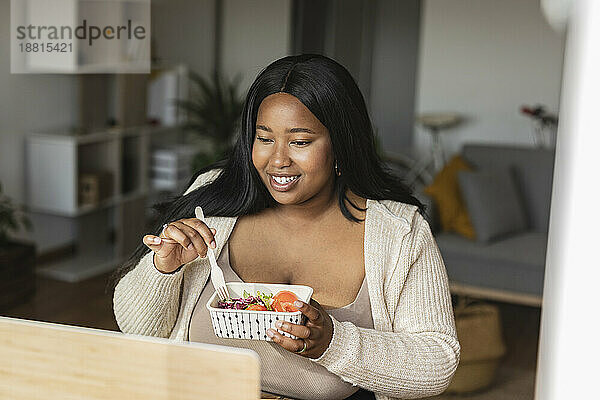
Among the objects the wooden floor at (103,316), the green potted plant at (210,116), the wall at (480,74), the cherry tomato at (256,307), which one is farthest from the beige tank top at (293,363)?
the wall at (480,74)

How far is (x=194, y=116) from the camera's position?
292cm

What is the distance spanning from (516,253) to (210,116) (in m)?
1.12

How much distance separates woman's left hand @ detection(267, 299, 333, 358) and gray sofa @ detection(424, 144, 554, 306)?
1620 mm

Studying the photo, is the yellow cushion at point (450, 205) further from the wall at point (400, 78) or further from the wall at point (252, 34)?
the wall at point (252, 34)

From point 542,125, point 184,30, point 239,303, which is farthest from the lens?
point 542,125

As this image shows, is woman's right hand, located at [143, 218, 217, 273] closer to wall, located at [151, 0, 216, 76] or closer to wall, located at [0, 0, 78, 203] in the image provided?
wall, located at [151, 0, 216, 76]

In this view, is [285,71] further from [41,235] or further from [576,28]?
[41,235]

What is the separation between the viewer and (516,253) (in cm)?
256

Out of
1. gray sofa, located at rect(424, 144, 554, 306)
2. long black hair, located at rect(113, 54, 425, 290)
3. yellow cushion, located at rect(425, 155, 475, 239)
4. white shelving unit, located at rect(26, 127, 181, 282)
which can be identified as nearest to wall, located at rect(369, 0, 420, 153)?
yellow cushion, located at rect(425, 155, 475, 239)

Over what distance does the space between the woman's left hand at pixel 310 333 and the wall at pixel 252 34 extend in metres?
0.56

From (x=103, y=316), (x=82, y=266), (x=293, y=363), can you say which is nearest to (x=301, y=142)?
(x=293, y=363)

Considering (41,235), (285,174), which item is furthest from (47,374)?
(41,235)

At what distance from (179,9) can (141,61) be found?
31 centimetres

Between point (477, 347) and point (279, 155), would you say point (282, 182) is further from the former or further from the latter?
point (477, 347)
